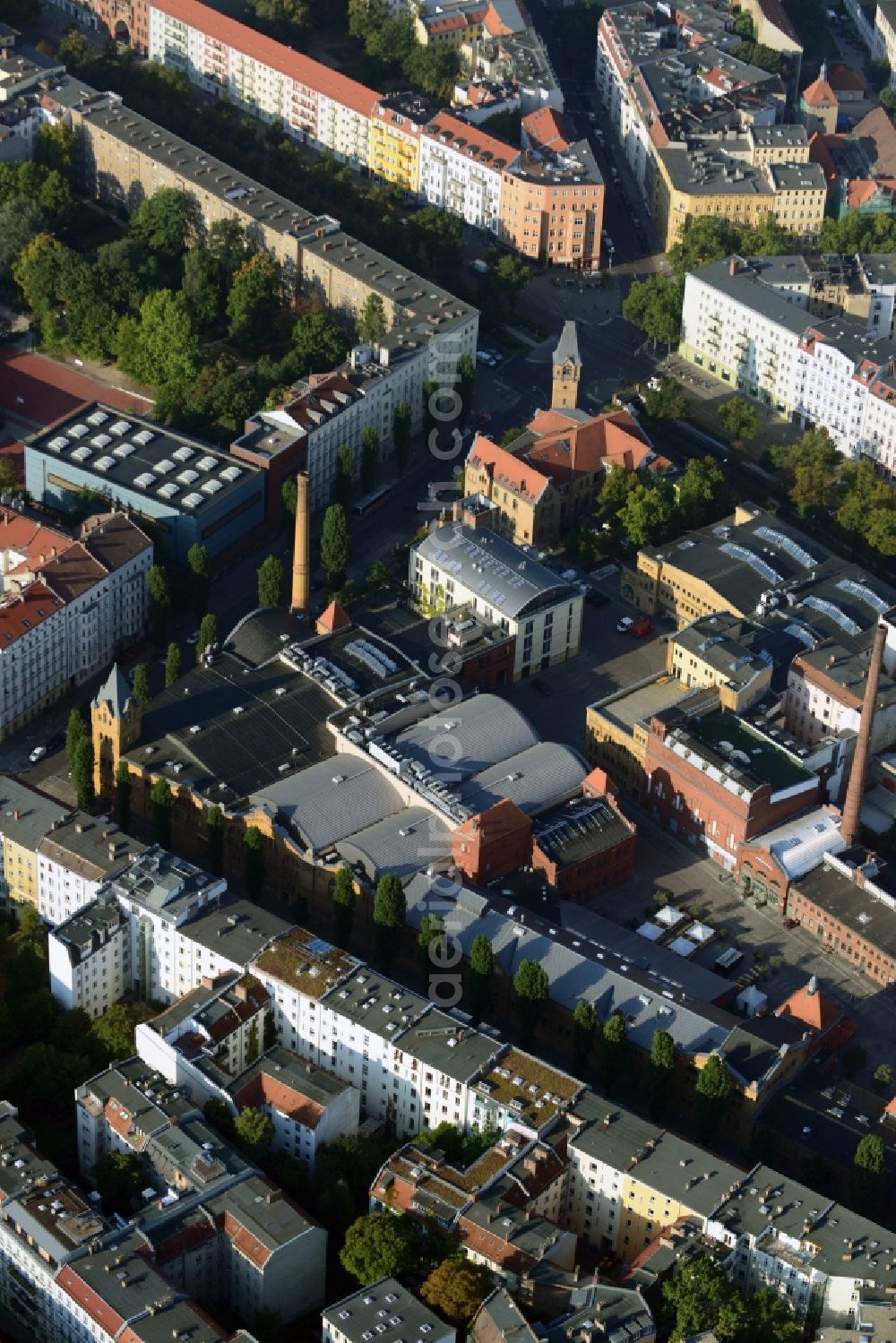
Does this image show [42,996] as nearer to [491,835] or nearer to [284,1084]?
[284,1084]

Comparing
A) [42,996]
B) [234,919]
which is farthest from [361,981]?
[42,996]

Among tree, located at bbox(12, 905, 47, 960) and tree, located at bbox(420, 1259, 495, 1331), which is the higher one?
tree, located at bbox(420, 1259, 495, 1331)

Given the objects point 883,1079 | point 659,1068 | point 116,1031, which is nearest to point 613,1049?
point 659,1068

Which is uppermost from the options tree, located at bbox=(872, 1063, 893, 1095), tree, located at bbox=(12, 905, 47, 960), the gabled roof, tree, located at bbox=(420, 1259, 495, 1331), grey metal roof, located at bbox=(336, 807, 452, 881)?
grey metal roof, located at bbox=(336, 807, 452, 881)

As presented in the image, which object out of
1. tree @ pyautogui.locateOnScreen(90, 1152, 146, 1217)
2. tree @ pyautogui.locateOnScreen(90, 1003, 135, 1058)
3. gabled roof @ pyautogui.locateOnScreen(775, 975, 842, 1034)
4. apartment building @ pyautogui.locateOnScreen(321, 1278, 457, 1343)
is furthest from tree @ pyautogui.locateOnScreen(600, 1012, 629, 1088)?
tree @ pyautogui.locateOnScreen(90, 1152, 146, 1217)

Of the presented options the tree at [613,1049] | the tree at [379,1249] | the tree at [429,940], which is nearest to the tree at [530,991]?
the tree at [613,1049]

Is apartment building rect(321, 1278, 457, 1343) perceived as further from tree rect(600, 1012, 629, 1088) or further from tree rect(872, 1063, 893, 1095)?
tree rect(872, 1063, 893, 1095)
